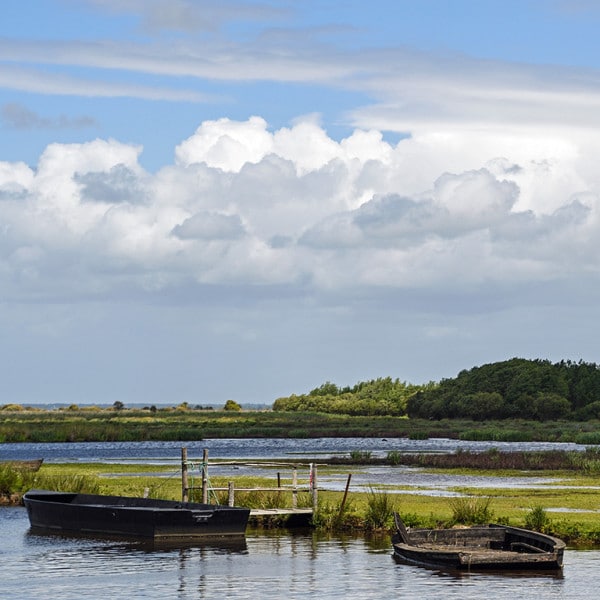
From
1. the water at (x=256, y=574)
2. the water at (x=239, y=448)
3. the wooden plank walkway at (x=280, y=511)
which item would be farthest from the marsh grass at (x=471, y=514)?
the water at (x=239, y=448)

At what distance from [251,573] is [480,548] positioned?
6.94m

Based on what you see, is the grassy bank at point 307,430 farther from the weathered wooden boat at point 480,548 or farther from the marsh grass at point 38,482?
the weathered wooden boat at point 480,548

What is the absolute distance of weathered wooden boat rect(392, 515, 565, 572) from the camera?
33750mm

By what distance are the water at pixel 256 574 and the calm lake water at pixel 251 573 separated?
0.03 meters

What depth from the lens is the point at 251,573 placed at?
34.0m

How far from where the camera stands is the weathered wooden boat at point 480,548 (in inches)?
1329

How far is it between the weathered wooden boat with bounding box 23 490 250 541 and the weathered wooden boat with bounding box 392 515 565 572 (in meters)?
6.51

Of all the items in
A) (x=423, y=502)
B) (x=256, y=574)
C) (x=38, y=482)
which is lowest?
(x=256, y=574)

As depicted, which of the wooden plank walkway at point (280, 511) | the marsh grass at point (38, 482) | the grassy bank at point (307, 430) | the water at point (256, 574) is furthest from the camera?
the grassy bank at point (307, 430)

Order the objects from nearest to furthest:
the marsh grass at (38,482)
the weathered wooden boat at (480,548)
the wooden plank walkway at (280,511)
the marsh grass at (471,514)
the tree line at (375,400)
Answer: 1. the weathered wooden boat at (480,548)
2. the marsh grass at (471,514)
3. the wooden plank walkway at (280,511)
4. the marsh grass at (38,482)
5. the tree line at (375,400)

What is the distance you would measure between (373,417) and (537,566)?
472ft

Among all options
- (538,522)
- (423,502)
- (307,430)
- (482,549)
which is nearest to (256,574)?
(482,549)

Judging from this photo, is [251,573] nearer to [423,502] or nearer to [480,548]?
[480,548]

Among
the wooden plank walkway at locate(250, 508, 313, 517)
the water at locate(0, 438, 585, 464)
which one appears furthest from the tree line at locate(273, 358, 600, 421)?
the wooden plank walkway at locate(250, 508, 313, 517)
